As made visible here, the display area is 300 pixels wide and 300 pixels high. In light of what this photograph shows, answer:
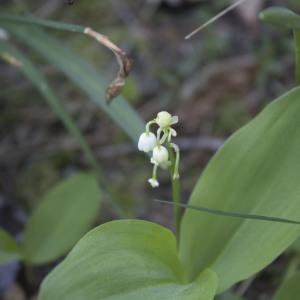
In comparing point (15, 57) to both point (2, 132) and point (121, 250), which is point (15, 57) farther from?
point (121, 250)

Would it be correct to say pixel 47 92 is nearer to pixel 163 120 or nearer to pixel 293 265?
pixel 163 120

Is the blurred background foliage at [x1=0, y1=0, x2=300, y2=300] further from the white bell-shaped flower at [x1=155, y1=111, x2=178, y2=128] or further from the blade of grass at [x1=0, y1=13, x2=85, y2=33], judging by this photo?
the white bell-shaped flower at [x1=155, y1=111, x2=178, y2=128]

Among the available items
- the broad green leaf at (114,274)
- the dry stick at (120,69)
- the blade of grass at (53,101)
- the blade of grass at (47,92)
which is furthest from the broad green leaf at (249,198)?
the blade of grass at (47,92)

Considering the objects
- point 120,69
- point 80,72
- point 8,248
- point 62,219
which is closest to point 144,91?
point 80,72

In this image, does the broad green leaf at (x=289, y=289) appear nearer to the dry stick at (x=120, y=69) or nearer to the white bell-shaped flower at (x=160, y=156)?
the white bell-shaped flower at (x=160, y=156)

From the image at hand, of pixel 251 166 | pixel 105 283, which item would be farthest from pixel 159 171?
pixel 105 283

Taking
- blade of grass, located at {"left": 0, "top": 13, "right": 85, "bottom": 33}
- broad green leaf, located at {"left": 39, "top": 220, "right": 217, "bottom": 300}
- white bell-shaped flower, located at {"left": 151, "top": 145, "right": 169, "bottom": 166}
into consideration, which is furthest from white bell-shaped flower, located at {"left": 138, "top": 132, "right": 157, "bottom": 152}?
blade of grass, located at {"left": 0, "top": 13, "right": 85, "bottom": 33}
